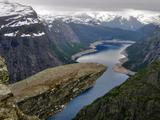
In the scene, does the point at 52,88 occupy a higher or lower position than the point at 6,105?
lower

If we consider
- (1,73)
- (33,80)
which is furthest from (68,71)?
(1,73)

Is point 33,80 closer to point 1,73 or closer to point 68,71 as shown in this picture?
point 68,71

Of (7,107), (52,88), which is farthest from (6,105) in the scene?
(52,88)

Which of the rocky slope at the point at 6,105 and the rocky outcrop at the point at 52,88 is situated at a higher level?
the rocky slope at the point at 6,105

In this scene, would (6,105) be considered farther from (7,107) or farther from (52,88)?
(52,88)

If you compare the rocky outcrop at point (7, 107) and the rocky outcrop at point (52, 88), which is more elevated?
the rocky outcrop at point (7, 107)

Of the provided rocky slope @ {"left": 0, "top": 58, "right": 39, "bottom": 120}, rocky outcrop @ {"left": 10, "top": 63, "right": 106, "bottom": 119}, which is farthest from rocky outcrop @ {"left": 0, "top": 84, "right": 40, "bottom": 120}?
rocky outcrop @ {"left": 10, "top": 63, "right": 106, "bottom": 119}

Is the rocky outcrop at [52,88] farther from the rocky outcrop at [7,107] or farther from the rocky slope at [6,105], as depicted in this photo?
the rocky outcrop at [7,107]

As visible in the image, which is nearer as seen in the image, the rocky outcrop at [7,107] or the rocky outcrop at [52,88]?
the rocky outcrop at [7,107]

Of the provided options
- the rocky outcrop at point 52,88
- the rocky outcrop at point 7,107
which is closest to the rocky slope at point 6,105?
the rocky outcrop at point 7,107
